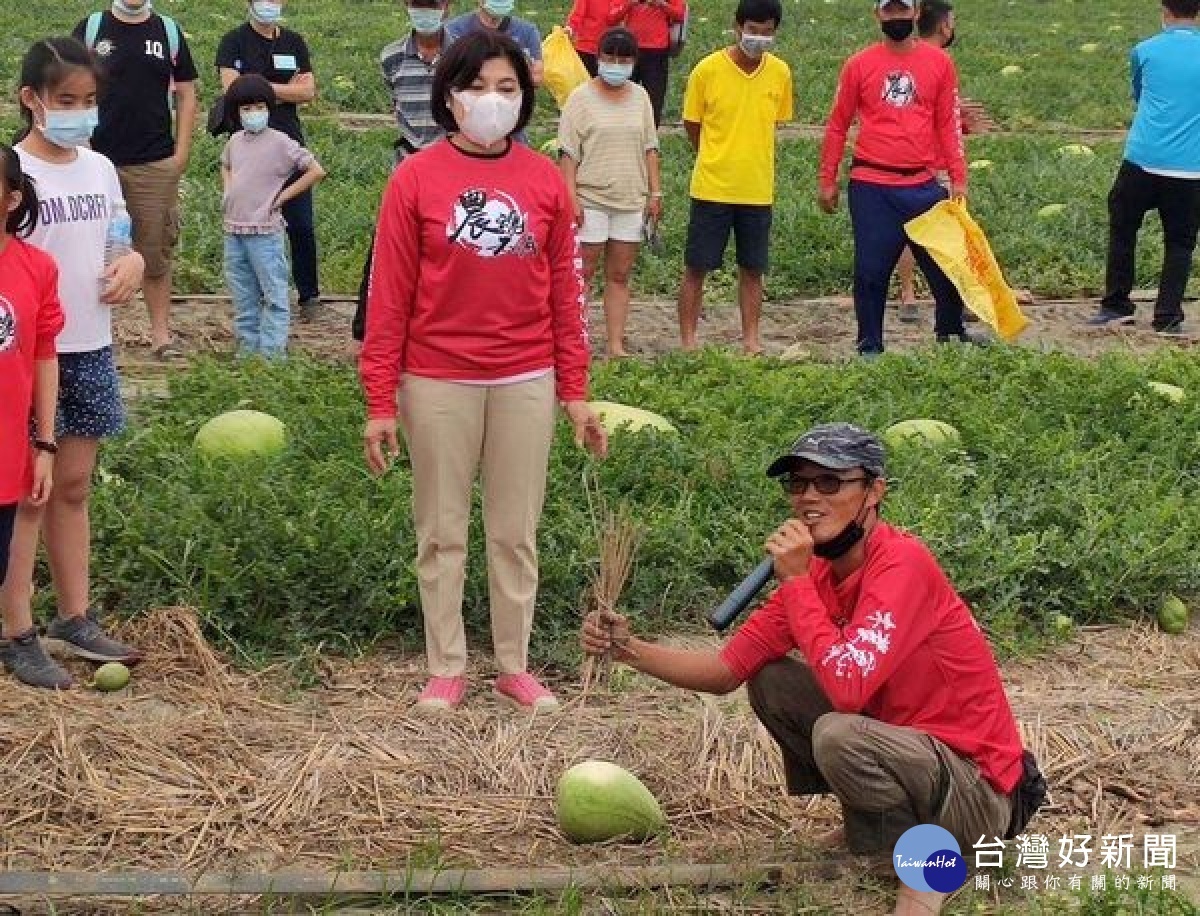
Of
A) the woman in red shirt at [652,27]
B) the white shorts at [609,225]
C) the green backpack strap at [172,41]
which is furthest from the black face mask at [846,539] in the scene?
the woman in red shirt at [652,27]

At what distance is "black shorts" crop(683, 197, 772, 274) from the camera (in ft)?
31.7

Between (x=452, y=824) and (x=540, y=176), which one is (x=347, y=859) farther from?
(x=540, y=176)

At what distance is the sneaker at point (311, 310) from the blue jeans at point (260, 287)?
3.50 feet

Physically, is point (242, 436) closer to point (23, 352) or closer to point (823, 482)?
point (23, 352)

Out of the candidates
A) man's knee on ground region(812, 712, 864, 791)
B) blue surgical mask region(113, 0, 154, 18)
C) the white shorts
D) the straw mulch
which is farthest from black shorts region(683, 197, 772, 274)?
man's knee on ground region(812, 712, 864, 791)

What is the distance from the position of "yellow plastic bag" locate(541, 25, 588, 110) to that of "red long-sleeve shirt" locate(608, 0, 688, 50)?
1.43 metres

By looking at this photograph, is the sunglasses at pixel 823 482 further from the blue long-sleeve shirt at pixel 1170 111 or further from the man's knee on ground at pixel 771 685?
the blue long-sleeve shirt at pixel 1170 111

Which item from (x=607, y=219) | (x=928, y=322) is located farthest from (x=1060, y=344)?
(x=607, y=219)

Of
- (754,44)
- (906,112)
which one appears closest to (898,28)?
(906,112)

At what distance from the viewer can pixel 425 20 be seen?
28.0 feet

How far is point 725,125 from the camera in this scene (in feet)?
31.4

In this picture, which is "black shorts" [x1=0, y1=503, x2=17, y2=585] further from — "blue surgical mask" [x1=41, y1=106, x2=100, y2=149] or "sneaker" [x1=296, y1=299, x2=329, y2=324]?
"sneaker" [x1=296, y1=299, x2=329, y2=324]

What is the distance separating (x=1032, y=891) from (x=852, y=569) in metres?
0.91

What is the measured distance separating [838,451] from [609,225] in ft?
16.7
